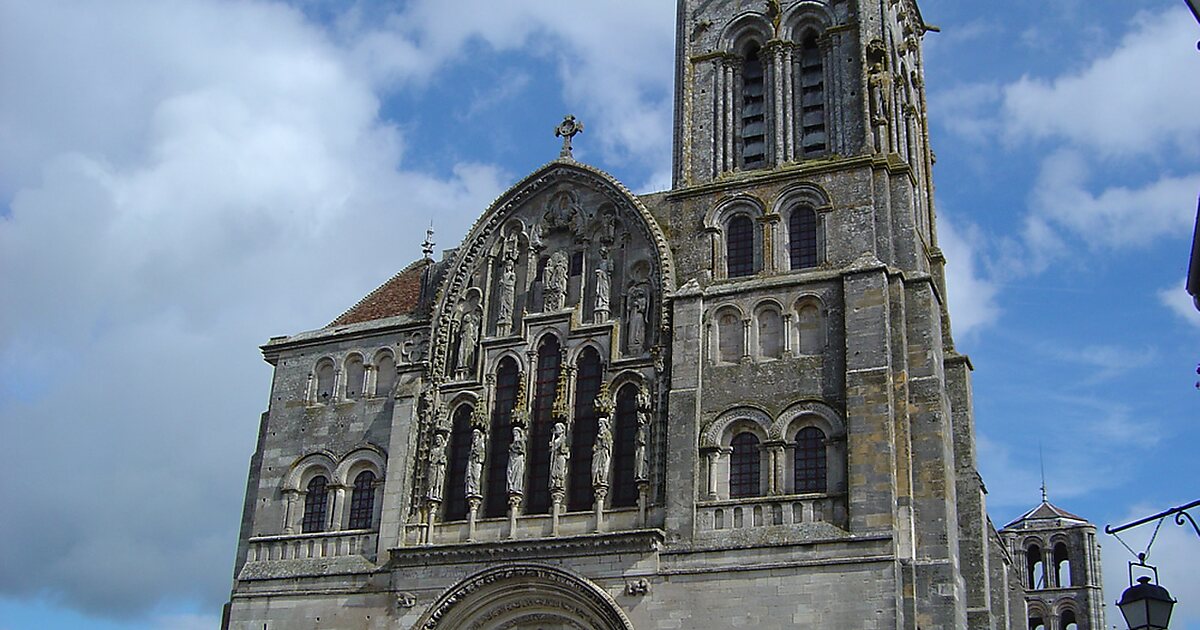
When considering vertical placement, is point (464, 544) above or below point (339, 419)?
below

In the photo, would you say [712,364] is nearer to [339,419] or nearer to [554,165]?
[554,165]

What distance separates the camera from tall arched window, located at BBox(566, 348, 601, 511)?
28.0 meters

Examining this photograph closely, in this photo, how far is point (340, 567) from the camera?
95.7 ft

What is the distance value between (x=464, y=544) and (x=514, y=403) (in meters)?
3.49

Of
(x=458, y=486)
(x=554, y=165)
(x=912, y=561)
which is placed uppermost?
(x=554, y=165)

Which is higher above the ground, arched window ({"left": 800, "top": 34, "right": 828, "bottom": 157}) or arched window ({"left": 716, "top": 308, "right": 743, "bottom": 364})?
arched window ({"left": 800, "top": 34, "right": 828, "bottom": 157})

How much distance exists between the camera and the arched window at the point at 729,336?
2767 centimetres

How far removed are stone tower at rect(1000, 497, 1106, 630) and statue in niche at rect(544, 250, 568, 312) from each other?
29198mm

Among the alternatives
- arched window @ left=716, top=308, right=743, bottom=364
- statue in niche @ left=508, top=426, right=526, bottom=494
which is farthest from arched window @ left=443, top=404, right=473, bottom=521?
arched window @ left=716, top=308, right=743, bottom=364

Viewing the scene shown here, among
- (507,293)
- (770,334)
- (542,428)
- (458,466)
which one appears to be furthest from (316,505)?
(770,334)

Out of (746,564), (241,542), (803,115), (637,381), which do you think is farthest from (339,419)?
(803,115)

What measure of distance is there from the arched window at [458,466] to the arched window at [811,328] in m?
7.60

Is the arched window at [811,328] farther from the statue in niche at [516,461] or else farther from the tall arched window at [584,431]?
the statue in niche at [516,461]

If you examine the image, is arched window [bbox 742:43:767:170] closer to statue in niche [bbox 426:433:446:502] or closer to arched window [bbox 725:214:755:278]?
arched window [bbox 725:214:755:278]
